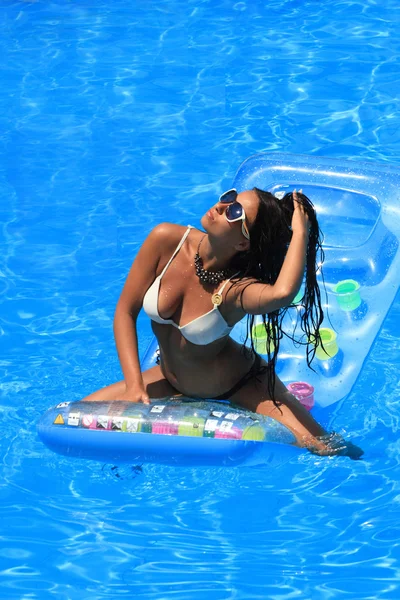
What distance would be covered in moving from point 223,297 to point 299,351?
50.5 inches

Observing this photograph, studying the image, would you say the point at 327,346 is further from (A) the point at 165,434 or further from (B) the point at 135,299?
(A) the point at 165,434

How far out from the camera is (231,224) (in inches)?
156

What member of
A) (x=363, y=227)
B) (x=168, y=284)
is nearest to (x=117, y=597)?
(x=168, y=284)

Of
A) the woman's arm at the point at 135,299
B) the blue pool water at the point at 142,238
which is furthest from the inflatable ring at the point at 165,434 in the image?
the blue pool water at the point at 142,238

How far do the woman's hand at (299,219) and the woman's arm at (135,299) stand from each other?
56cm

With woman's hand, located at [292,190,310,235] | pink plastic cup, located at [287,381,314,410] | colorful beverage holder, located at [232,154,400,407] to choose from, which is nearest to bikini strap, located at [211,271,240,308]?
woman's hand, located at [292,190,310,235]

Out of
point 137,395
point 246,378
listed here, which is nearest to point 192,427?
point 137,395

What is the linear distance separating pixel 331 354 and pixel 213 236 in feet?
4.57

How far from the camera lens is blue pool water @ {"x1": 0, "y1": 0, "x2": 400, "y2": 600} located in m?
4.43

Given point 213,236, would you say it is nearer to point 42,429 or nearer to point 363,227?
point 42,429

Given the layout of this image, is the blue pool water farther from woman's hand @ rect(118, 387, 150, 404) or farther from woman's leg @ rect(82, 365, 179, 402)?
woman's hand @ rect(118, 387, 150, 404)

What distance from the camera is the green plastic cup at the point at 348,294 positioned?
542 centimetres

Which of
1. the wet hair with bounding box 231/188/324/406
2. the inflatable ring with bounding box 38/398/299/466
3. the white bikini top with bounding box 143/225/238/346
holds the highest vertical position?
the wet hair with bounding box 231/188/324/406

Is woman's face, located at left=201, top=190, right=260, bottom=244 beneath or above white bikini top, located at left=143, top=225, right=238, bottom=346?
above
